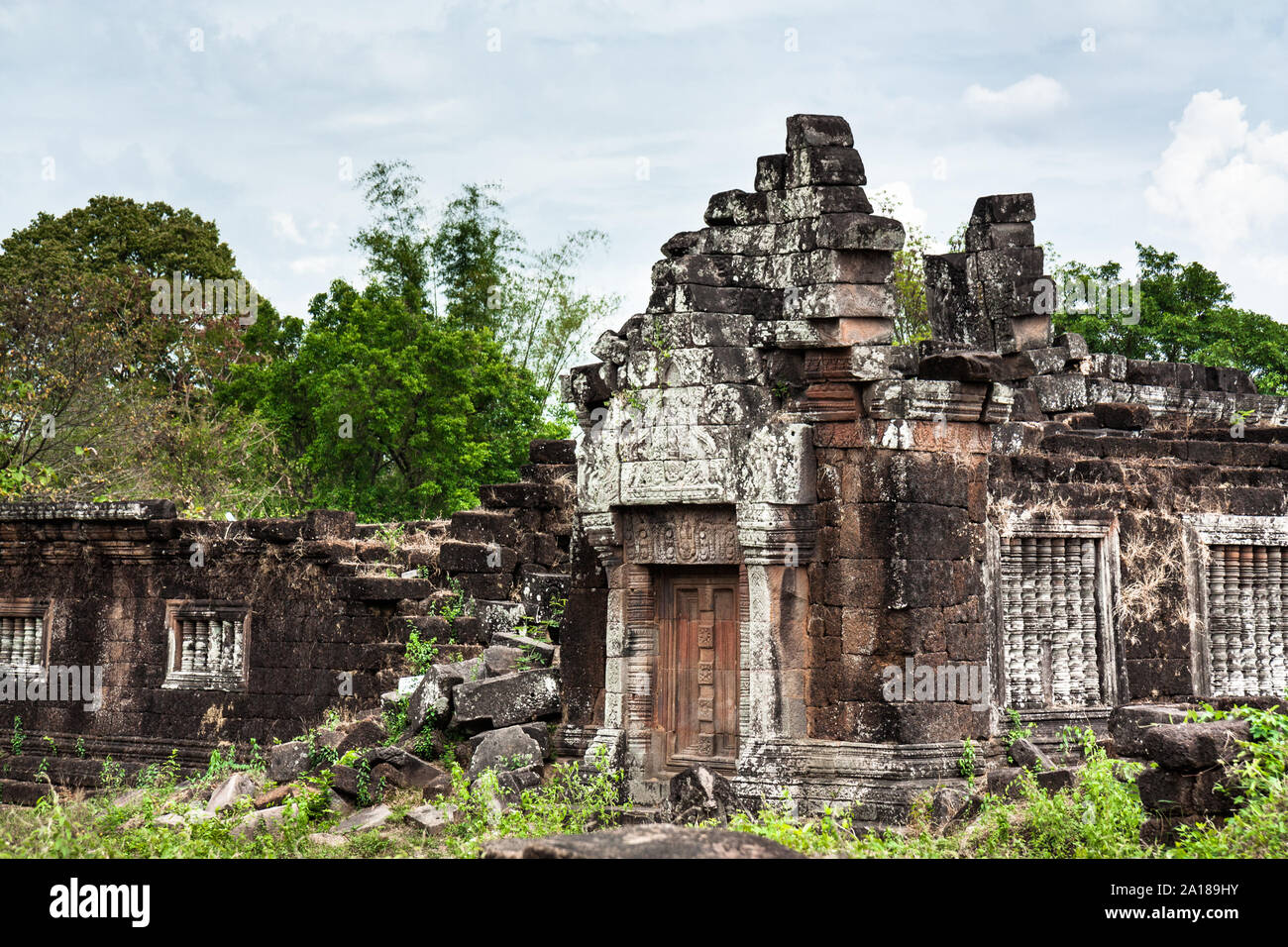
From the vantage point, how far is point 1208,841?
6.65 meters

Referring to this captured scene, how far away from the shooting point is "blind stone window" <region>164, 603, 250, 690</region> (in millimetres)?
14031

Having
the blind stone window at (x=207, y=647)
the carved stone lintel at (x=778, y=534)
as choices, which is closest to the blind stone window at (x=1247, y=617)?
the carved stone lintel at (x=778, y=534)

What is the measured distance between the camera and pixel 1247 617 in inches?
456

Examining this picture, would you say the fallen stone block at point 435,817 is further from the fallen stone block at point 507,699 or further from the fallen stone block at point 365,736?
the fallen stone block at point 365,736

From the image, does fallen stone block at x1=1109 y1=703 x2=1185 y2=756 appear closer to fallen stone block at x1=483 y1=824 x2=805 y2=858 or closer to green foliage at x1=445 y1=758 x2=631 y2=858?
fallen stone block at x1=483 y1=824 x2=805 y2=858

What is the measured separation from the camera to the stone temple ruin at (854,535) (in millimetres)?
9398

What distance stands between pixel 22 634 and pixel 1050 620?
11.2 m

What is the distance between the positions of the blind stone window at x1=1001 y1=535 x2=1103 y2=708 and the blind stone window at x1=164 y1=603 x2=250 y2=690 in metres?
7.59

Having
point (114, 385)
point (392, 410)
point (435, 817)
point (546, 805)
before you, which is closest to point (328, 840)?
point (435, 817)

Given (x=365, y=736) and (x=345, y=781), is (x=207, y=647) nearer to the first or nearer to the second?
(x=365, y=736)

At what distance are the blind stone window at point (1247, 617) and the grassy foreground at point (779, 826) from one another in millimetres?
2027

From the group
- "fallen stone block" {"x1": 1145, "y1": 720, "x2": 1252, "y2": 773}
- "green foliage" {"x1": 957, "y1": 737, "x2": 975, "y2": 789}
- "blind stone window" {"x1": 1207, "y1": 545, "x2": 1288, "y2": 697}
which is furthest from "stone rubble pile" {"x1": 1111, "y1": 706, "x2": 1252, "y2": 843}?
"blind stone window" {"x1": 1207, "y1": 545, "x2": 1288, "y2": 697}
